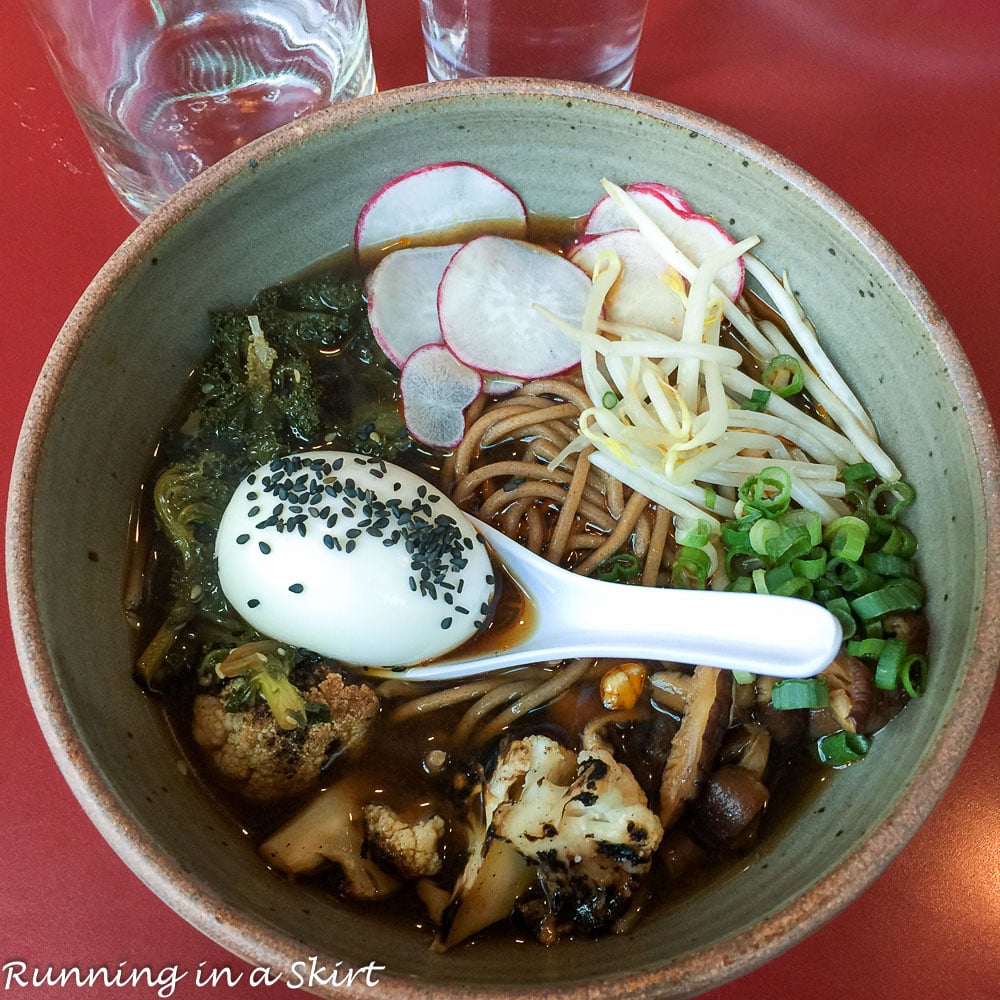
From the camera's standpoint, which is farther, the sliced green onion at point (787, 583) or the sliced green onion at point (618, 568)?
the sliced green onion at point (618, 568)

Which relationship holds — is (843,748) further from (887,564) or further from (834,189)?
(834,189)

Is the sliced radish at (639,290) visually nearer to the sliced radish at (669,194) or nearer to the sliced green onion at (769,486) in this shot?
the sliced radish at (669,194)

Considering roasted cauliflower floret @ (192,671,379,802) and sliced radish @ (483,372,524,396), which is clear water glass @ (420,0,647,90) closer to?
sliced radish @ (483,372,524,396)

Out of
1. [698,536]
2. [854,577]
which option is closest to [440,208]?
[698,536]

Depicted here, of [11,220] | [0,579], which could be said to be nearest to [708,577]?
[0,579]

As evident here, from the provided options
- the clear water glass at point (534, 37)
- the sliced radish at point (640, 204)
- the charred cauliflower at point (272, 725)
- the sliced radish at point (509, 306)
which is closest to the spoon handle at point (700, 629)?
the charred cauliflower at point (272, 725)

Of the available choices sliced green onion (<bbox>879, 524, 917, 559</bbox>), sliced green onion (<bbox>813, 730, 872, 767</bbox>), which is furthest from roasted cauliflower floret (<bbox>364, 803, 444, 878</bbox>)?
sliced green onion (<bbox>879, 524, 917, 559</bbox>)

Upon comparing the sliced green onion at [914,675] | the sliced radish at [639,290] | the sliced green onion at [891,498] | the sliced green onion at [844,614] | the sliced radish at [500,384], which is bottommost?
the sliced green onion at [914,675]
